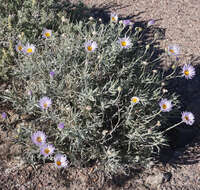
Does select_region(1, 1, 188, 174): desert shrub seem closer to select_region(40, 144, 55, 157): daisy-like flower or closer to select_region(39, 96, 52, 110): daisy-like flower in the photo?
select_region(39, 96, 52, 110): daisy-like flower

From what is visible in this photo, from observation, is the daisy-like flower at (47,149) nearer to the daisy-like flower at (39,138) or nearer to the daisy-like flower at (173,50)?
the daisy-like flower at (39,138)

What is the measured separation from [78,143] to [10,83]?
1.41m

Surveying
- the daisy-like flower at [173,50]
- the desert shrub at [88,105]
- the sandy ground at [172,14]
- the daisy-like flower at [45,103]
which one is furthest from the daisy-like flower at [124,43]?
the sandy ground at [172,14]

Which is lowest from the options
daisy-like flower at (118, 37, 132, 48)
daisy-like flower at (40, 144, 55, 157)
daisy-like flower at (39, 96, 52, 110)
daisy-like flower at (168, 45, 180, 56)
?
daisy-like flower at (40, 144, 55, 157)

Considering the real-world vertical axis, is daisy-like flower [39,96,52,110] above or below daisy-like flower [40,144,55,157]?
above

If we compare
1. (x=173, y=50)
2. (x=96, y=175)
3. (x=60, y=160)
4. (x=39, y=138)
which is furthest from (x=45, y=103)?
(x=173, y=50)

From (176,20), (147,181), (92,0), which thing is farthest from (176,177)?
(92,0)

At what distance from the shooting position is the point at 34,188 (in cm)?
265

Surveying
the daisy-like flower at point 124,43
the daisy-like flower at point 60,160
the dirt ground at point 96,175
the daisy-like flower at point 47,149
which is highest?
the daisy-like flower at point 124,43

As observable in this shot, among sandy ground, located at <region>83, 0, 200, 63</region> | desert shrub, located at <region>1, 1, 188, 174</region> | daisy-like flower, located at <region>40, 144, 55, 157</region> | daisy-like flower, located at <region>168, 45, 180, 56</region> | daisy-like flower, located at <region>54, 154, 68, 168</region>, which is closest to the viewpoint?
daisy-like flower, located at <region>40, 144, 55, 157</region>

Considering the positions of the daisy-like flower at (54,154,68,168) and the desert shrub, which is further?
the desert shrub

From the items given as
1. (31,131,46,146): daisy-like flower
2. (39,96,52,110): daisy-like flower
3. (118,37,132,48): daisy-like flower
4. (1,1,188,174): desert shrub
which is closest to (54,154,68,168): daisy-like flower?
(1,1,188,174): desert shrub

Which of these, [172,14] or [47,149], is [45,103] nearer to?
[47,149]

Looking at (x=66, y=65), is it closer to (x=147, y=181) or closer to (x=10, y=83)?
(x=10, y=83)
